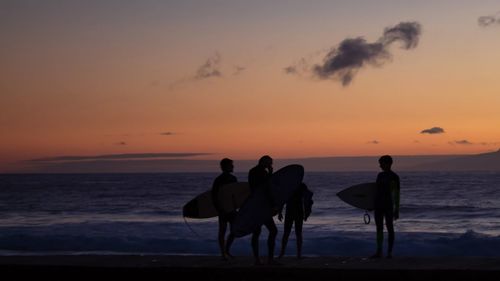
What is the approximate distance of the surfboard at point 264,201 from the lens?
10992 millimetres

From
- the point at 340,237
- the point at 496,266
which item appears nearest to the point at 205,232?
the point at 340,237

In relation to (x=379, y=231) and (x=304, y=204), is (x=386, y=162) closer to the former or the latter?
(x=379, y=231)

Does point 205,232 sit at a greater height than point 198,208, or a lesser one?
lesser

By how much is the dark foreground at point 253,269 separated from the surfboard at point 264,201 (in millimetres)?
583

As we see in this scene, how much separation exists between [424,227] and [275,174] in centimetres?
1910

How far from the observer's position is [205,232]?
2384 cm

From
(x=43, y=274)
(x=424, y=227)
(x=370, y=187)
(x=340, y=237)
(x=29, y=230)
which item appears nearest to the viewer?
(x=43, y=274)

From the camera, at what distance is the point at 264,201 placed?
11.0 meters

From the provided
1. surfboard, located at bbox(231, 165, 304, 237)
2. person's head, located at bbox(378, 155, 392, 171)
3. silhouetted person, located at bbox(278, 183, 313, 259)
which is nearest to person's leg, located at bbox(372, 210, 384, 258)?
person's head, located at bbox(378, 155, 392, 171)

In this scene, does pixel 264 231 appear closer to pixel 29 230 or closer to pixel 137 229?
pixel 137 229

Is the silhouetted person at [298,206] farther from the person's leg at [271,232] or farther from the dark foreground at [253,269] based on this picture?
the person's leg at [271,232]

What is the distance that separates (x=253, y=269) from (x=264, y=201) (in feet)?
3.29

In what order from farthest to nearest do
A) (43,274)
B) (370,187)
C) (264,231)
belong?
(264,231) → (370,187) → (43,274)

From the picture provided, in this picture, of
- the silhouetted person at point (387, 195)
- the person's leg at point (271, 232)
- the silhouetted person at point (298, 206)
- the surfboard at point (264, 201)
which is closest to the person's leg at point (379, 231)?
the silhouetted person at point (387, 195)
